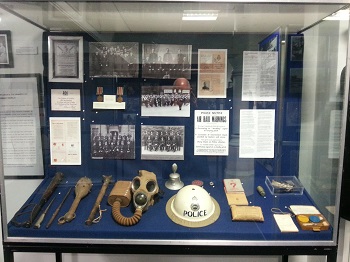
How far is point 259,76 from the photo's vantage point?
146cm

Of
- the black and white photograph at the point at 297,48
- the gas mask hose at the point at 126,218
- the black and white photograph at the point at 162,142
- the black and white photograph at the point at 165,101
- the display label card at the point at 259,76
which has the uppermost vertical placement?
the black and white photograph at the point at 297,48

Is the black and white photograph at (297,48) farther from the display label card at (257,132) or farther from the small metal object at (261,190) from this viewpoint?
the small metal object at (261,190)

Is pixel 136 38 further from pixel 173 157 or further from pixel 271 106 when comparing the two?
pixel 271 106

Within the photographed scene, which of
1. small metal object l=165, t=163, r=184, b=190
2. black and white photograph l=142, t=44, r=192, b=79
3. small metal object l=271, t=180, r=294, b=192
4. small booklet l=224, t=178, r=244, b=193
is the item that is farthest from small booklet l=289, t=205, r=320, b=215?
black and white photograph l=142, t=44, r=192, b=79

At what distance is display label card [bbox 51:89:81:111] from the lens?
4.91 ft

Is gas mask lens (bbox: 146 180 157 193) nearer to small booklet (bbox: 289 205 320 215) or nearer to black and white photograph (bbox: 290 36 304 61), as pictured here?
small booklet (bbox: 289 205 320 215)

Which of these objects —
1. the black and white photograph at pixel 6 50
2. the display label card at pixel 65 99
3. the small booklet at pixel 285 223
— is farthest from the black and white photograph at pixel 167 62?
the small booklet at pixel 285 223

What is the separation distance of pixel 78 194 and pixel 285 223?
2.97ft

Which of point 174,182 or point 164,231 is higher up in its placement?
point 174,182

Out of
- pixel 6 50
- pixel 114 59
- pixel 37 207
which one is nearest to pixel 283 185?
pixel 114 59

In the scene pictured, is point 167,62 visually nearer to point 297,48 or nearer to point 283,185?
point 297,48

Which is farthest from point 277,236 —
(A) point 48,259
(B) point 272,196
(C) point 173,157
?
(A) point 48,259

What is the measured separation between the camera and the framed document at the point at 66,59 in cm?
144

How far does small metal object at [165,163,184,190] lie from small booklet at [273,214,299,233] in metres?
0.47
